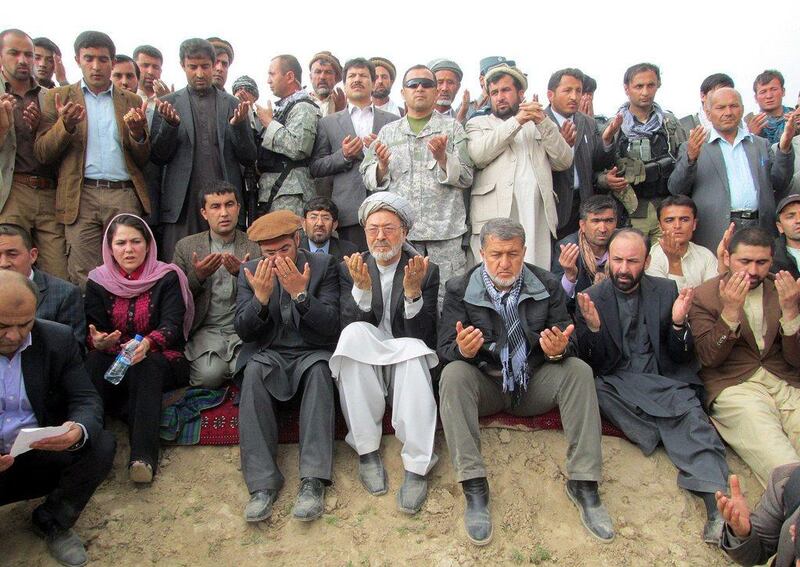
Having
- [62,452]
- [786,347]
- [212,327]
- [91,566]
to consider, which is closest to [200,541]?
[91,566]

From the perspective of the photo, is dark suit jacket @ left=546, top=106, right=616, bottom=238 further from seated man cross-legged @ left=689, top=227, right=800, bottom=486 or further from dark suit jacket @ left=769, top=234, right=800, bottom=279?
dark suit jacket @ left=769, top=234, right=800, bottom=279

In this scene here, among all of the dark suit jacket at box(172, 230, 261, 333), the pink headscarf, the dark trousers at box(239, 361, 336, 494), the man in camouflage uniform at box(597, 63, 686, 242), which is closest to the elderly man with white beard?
the dark trousers at box(239, 361, 336, 494)

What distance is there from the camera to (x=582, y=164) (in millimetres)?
6523

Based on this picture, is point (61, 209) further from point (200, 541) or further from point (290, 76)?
point (200, 541)

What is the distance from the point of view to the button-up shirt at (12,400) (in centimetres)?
377

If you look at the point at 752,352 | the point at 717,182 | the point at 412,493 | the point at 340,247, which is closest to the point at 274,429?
the point at 412,493

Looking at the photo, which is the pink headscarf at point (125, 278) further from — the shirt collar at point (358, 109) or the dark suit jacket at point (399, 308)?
the shirt collar at point (358, 109)

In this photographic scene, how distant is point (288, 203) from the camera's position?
6426 mm

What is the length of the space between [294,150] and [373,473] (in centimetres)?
327

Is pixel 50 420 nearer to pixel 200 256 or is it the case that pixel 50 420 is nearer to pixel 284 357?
pixel 284 357

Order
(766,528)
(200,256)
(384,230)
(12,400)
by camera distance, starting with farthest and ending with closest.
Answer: (200,256) → (384,230) → (12,400) → (766,528)

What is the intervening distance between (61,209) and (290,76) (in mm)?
2674

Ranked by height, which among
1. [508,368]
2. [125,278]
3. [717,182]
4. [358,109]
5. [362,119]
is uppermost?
[358,109]

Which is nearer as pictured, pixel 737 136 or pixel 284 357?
pixel 284 357
